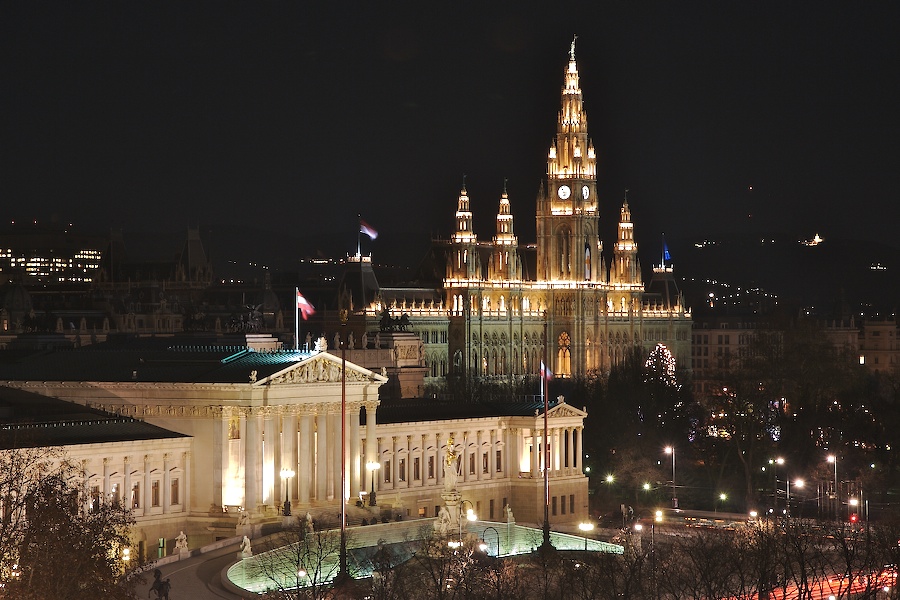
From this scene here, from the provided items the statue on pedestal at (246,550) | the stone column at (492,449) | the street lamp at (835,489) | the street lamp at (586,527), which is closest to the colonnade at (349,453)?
the stone column at (492,449)

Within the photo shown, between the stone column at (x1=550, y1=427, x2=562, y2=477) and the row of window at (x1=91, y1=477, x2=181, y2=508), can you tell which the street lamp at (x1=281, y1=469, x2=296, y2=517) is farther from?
the stone column at (x1=550, y1=427, x2=562, y2=477)

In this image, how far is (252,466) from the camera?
4208 inches

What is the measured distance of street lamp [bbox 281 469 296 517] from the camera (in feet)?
347

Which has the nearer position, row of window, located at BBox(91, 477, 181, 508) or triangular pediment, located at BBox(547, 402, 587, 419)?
row of window, located at BBox(91, 477, 181, 508)

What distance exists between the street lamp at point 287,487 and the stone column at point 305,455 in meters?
1.24

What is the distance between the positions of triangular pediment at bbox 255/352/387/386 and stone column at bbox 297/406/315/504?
1681 mm

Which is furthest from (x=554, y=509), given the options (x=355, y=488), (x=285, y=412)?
(x=285, y=412)

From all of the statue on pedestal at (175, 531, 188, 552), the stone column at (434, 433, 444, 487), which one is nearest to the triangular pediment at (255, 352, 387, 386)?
the statue on pedestal at (175, 531, 188, 552)

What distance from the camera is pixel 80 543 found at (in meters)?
75.3

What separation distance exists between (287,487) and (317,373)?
605 centimetres

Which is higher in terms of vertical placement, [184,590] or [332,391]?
[332,391]

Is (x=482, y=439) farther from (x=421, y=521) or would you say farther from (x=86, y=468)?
(x=86, y=468)

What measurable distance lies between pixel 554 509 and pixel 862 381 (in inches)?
2682

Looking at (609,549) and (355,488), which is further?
(355,488)
